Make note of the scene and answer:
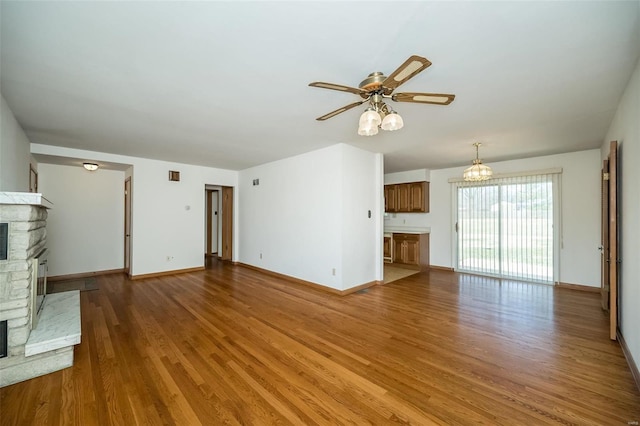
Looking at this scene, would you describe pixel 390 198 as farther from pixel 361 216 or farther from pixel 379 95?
pixel 379 95

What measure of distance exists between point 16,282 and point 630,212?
5.53 m

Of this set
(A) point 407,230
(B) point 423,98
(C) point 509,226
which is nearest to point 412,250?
(A) point 407,230

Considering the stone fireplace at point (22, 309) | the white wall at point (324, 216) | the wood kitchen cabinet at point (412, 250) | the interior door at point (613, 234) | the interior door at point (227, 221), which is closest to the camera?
the stone fireplace at point (22, 309)

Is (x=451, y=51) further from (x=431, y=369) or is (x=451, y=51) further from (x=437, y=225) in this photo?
(x=437, y=225)

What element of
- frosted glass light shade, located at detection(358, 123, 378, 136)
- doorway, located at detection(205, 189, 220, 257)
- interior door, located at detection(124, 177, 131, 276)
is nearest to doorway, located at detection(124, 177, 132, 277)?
interior door, located at detection(124, 177, 131, 276)

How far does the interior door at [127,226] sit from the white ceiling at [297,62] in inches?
84.0

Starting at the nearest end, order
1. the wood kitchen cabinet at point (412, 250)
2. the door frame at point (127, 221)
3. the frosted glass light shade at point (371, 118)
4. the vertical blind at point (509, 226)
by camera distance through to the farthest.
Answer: the frosted glass light shade at point (371, 118) → the vertical blind at point (509, 226) → the door frame at point (127, 221) → the wood kitchen cabinet at point (412, 250)

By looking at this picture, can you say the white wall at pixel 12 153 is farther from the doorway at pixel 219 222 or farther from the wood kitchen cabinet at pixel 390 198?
the wood kitchen cabinet at pixel 390 198

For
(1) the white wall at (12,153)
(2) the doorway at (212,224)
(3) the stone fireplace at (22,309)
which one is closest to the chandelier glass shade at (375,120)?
(3) the stone fireplace at (22,309)

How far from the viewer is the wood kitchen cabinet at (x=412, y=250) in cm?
671

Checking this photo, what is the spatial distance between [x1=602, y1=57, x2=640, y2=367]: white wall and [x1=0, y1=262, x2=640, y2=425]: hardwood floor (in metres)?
0.41

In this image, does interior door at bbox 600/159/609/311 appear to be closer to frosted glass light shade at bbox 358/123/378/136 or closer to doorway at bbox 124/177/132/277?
frosted glass light shade at bbox 358/123/378/136

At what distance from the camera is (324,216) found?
4.71m

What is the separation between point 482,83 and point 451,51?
0.70 m
